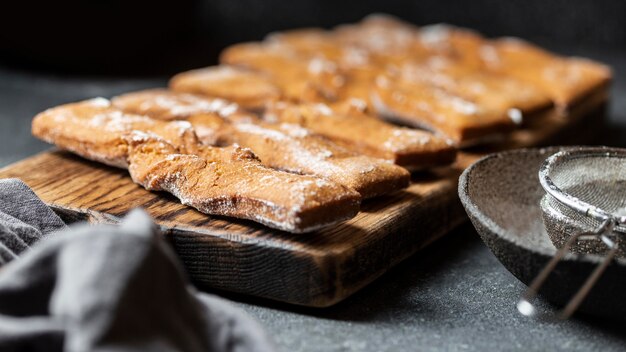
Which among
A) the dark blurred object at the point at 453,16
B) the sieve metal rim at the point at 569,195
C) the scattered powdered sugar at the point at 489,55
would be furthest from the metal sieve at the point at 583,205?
the dark blurred object at the point at 453,16

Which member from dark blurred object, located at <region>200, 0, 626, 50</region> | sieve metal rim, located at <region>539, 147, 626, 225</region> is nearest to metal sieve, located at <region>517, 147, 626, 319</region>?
sieve metal rim, located at <region>539, 147, 626, 225</region>

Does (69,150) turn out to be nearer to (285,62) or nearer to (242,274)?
Answer: (242,274)

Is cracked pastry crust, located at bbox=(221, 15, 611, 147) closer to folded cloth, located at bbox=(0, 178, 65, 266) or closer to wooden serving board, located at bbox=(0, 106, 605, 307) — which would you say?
wooden serving board, located at bbox=(0, 106, 605, 307)

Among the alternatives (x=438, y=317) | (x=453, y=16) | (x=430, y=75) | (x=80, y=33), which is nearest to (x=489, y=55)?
(x=430, y=75)

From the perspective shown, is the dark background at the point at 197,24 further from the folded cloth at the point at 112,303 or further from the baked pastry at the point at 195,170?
the folded cloth at the point at 112,303

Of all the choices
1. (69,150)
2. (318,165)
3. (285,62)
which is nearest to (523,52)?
(285,62)

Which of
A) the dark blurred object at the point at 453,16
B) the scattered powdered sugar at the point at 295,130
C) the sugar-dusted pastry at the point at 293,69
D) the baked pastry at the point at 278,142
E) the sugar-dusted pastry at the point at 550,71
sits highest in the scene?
the scattered powdered sugar at the point at 295,130
